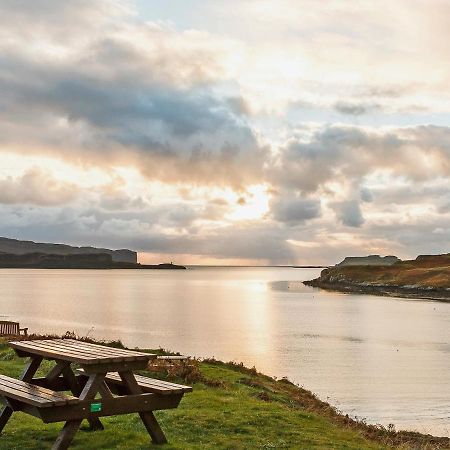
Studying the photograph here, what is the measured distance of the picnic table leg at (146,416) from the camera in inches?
419

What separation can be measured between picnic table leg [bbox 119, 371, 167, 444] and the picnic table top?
44 cm

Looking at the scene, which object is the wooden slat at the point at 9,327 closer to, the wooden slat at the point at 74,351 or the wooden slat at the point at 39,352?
the wooden slat at the point at 39,352

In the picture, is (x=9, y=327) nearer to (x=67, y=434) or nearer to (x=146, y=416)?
(x=146, y=416)

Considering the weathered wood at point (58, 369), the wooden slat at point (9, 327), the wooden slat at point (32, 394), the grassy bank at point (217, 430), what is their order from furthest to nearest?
1. the wooden slat at point (9, 327)
2. the grassy bank at point (217, 430)
3. the weathered wood at point (58, 369)
4. the wooden slat at point (32, 394)

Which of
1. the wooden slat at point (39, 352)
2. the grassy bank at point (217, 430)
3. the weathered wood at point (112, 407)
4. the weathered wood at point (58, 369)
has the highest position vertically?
the wooden slat at point (39, 352)

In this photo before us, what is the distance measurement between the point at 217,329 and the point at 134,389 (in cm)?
6605

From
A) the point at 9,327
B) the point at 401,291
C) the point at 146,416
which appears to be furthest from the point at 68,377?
the point at 401,291

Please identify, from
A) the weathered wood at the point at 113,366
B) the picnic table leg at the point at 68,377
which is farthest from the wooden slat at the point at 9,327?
the weathered wood at the point at 113,366

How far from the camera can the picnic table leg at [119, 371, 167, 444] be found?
419 inches

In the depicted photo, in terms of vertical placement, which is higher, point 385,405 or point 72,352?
point 72,352

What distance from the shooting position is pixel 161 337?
212 ft

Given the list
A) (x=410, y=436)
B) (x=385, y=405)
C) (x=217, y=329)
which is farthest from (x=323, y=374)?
(x=217, y=329)

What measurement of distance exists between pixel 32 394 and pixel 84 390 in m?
0.87

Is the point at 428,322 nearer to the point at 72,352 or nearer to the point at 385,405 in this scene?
the point at 385,405
